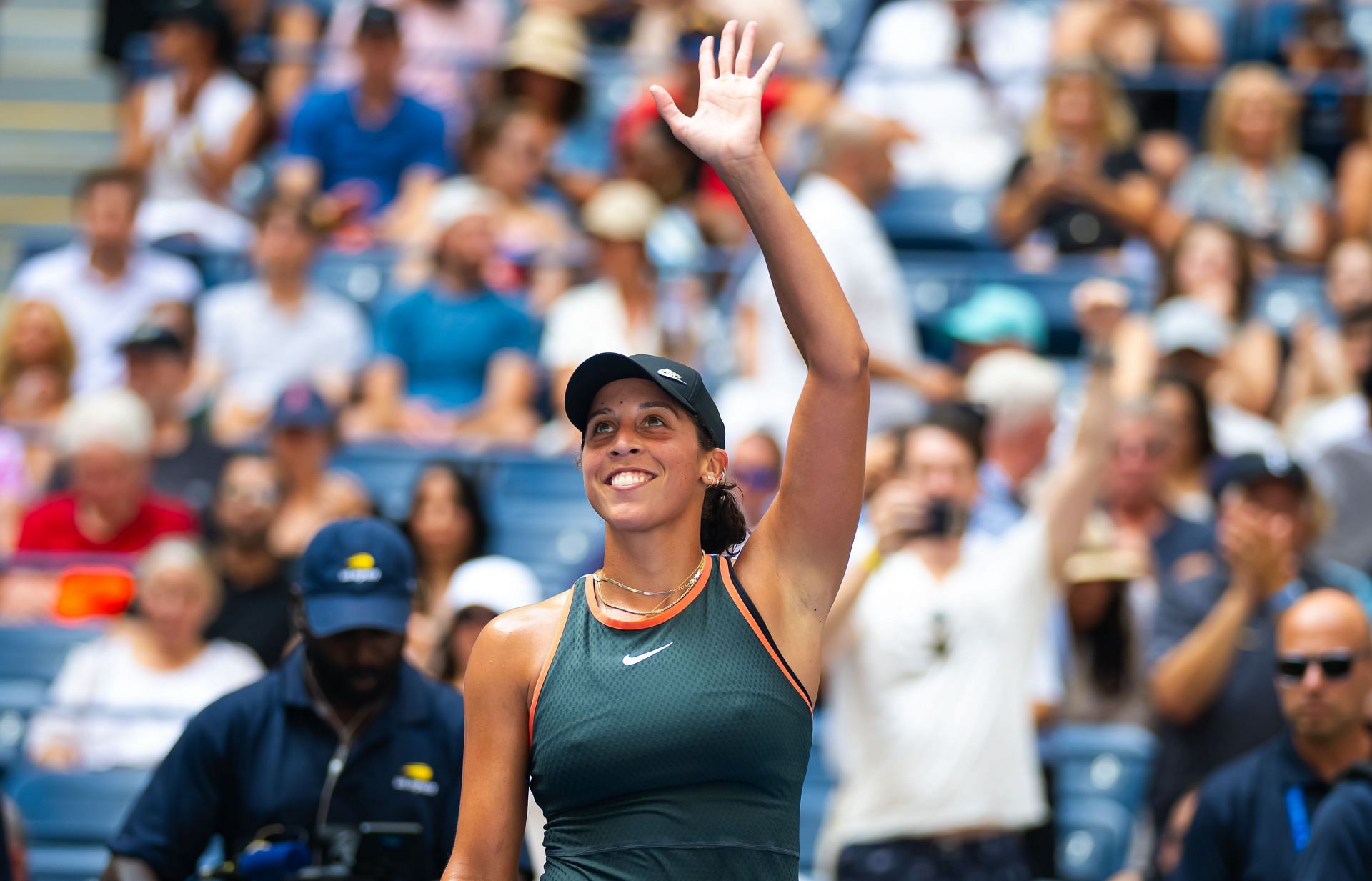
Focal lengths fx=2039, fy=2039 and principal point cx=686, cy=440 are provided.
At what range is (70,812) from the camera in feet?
20.9

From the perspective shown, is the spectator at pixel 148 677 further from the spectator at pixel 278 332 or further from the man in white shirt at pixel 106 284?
the man in white shirt at pixel 106 284

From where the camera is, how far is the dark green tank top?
2852mm

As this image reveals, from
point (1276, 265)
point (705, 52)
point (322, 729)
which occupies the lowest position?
point (322, 729)

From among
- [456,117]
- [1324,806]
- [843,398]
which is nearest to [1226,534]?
[1324,806]

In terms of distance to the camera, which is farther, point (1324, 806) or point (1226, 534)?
point (1226, 534)

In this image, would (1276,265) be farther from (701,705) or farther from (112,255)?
(701,705)

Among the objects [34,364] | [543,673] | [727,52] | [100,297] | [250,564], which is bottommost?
[543,673]

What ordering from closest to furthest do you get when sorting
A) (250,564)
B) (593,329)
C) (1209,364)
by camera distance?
1. (250,564)
2. (1209,364)
3. (593,329)

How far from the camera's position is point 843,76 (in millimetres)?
10617

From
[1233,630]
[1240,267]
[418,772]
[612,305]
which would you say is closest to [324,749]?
[418,772]

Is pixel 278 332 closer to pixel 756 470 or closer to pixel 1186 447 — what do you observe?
pixel 756 470

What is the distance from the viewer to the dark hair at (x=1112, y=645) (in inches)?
256

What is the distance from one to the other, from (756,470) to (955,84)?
434 cm

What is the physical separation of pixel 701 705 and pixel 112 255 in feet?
23.2
